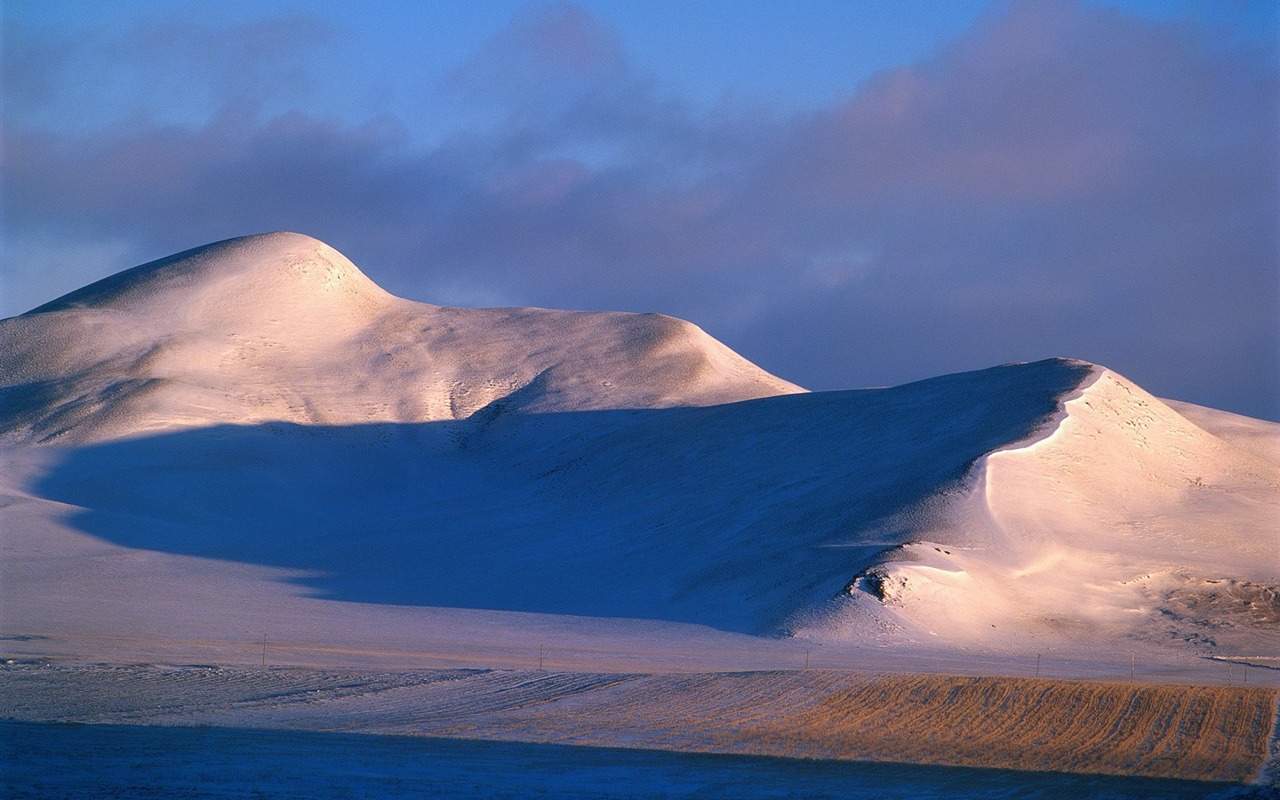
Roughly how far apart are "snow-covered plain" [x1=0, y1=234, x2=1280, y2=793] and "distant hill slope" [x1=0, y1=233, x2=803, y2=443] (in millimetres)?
290

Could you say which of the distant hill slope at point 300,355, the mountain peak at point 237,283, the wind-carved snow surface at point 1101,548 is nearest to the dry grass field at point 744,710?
the wind-carved snow surface at point 1101,548

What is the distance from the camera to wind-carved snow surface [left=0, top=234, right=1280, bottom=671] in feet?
135

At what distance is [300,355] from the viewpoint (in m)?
86.8

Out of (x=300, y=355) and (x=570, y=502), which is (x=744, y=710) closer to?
(x=570, y=502)

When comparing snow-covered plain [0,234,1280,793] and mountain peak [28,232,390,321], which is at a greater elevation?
mountain peak [28,232,390,321]

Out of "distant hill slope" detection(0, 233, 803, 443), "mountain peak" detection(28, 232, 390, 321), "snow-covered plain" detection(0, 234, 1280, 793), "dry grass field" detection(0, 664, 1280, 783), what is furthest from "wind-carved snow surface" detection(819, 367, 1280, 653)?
"mountain peak" detection(28, 232, 390, 321)

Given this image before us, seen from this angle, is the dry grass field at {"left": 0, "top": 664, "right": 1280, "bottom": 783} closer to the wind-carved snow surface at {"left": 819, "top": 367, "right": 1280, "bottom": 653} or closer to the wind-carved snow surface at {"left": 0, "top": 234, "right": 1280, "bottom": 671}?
the wind-carved snow surface at {"left": 0, "top": 234, "right": 1280, "bottom": 671}

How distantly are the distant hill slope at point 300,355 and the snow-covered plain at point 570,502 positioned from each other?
290 millimetres

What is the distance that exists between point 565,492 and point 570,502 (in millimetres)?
1949

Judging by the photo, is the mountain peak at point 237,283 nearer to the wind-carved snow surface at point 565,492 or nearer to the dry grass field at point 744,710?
the wind-carved snow surface at point 565,492

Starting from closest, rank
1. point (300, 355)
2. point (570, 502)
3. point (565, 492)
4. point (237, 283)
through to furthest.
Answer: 1. point (570, 502)
2. point (565, 492)
3. point (300, 355)
4. point (237, 283)

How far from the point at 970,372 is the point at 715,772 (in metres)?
51.7

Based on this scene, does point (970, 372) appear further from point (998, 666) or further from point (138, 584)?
point (138, 584)

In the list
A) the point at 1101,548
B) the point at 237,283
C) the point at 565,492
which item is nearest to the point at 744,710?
the point at 1101,548
